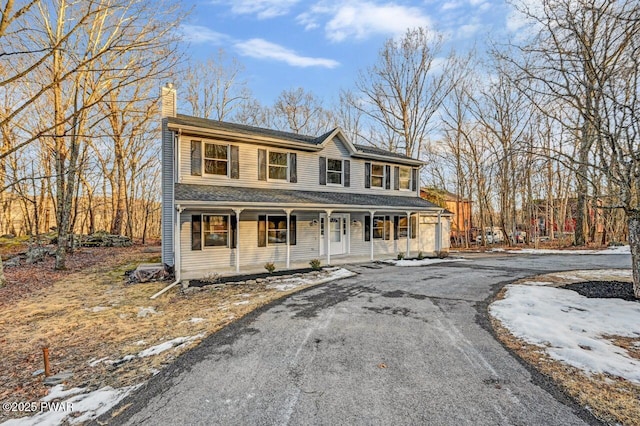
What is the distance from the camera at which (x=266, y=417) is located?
3.11 meters

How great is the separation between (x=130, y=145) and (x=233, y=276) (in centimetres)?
2052

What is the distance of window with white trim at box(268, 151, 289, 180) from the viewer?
41.8 ft

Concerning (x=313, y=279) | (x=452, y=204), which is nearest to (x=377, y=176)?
(x=313, y=279)

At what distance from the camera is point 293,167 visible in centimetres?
1327

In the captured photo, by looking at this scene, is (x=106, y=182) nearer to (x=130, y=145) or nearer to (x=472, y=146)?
(x=130, y=145)

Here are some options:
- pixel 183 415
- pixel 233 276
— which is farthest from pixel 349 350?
pixel 233 276

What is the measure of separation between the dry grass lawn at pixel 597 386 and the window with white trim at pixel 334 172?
10524 millimetres

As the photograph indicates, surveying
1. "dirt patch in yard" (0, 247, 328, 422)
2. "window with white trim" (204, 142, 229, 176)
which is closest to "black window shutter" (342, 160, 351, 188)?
"window with white trim" (204, 142, 229, 176)

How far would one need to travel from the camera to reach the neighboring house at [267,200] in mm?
10758

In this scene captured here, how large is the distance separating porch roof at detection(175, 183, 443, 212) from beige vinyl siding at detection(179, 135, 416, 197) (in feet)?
0.86

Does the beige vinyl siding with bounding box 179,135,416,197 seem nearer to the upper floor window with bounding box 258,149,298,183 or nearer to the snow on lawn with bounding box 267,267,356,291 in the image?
the upper floor window with bounding box 258,149,298,183

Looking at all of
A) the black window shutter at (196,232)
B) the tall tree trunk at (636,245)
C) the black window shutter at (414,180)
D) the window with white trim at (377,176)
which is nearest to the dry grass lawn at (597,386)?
the tall tree trunk at (636,245)

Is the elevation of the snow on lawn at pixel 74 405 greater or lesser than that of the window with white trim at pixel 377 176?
lesser

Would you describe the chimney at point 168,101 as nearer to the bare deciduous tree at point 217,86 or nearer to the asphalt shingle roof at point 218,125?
the asphalt shingle roof at point 218,125
